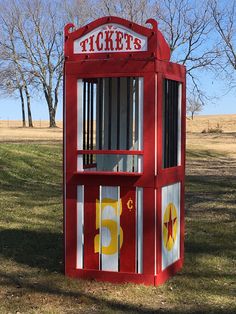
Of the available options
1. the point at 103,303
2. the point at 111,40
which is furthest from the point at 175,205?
the point at 111,40

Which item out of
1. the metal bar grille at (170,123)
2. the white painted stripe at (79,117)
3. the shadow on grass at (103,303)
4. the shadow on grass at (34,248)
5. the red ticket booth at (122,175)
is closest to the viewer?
the shadow on grass at (103,303)

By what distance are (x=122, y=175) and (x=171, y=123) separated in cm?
92

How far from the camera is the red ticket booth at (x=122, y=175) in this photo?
17.9 ft

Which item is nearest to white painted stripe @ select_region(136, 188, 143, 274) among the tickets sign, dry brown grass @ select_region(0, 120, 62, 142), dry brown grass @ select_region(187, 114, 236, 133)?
the tickets sign

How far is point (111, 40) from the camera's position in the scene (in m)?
5.55

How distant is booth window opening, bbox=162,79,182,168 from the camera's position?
19.3 ft

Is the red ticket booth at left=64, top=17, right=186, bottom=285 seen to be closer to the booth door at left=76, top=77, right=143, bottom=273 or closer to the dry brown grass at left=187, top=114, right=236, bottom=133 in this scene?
the booth door at left=76, top=77, right=143, bottom=273

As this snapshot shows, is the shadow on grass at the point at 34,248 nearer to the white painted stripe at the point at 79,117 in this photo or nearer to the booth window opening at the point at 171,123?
the white painted stripe at the point at 79,117

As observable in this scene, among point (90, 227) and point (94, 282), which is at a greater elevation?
point (90, 227)

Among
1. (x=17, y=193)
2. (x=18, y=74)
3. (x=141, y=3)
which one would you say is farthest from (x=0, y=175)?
(x=18, y=74)

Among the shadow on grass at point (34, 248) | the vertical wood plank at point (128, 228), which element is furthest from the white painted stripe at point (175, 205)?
the shadow on grass at point (34, 248)

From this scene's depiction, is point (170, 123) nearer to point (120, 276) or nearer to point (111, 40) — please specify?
point (111, 40)

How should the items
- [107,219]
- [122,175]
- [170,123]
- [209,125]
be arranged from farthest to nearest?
[209,125], [170,123], [107,219], [122,175]

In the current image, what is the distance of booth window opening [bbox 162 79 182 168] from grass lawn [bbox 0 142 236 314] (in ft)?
3.92
